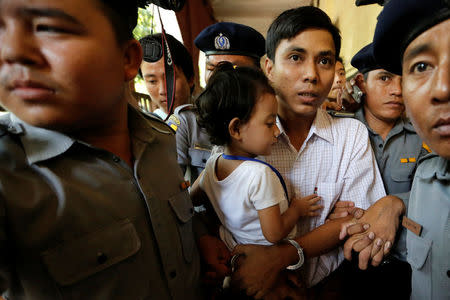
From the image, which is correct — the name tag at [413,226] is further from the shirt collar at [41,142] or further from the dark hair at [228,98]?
the shirt collar at [41,142]

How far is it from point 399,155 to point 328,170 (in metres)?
0.44

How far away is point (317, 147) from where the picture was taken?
106 centimetres

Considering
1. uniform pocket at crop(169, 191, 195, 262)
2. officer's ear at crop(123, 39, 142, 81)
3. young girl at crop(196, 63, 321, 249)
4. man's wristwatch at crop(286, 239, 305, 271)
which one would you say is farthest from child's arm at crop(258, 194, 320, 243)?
officer's ear at crop(123, 39, 142, 81)

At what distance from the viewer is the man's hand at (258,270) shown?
32.5 inches

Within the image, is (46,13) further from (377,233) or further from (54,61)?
(377,233)

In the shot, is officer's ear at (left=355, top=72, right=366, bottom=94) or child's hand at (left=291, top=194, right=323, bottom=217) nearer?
child's hand at (left=291, top=194, right=323, bottom=217)

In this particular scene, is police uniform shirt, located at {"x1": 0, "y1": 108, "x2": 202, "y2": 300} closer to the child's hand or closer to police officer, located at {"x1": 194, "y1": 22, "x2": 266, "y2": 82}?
the child's hand

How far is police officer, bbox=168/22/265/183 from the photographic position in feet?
4.41

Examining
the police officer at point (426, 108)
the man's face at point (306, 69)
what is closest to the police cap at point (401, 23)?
the police officer at point (426, 108)

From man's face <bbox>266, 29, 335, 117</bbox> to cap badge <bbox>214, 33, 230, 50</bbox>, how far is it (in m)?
0.56

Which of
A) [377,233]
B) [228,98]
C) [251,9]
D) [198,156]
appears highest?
[251,9]

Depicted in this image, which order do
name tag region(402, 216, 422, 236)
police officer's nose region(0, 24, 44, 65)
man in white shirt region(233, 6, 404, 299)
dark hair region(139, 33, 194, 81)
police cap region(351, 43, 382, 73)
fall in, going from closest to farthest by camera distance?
1. police officer's nose region(0, 24, 44, 65)
2. name tag region(402, 216, 422, 236)
3. man in white shirt region(233, 6, 404, 299)
4. police cap region(351, 43, 382, 73)
5. dark hair region(139, 33, 194, 81)

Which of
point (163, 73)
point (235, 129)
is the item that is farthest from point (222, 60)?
point (235, 129)

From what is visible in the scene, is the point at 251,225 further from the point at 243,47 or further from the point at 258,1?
the point at 258,1
